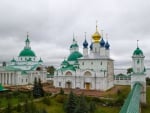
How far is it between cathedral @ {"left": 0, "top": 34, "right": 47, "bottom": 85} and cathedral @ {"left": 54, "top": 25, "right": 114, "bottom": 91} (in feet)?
26.2

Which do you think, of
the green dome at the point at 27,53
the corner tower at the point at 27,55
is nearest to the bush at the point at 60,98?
the corner tower at the point at 27,55

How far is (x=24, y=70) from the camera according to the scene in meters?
50.2

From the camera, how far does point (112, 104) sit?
96.2 ft

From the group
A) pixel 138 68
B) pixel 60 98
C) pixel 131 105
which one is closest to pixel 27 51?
pixel 60 98

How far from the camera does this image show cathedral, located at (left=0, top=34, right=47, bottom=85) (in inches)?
1890

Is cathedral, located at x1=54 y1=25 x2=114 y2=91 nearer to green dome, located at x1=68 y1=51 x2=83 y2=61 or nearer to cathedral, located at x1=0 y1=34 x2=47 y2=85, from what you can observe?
green dome, located at x1=68 y1=51 x2=83 y2=61

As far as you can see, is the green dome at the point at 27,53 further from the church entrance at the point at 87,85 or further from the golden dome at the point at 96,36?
the church entrance at the point at 87,85

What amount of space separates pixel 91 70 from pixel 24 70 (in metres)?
15.6

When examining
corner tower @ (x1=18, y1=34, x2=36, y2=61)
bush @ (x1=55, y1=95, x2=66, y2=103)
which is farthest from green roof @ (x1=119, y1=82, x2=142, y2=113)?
corner tower @ (x1=18, y1=34, x2=36, y2=61)

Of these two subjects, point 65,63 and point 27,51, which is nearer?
point 65,63

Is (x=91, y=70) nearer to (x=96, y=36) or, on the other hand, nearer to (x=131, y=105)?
(x=96, y=36)

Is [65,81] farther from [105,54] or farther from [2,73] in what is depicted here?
[2,73]

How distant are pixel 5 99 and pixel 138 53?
17300 millimetres

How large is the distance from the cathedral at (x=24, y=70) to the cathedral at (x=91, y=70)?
7994 mm
